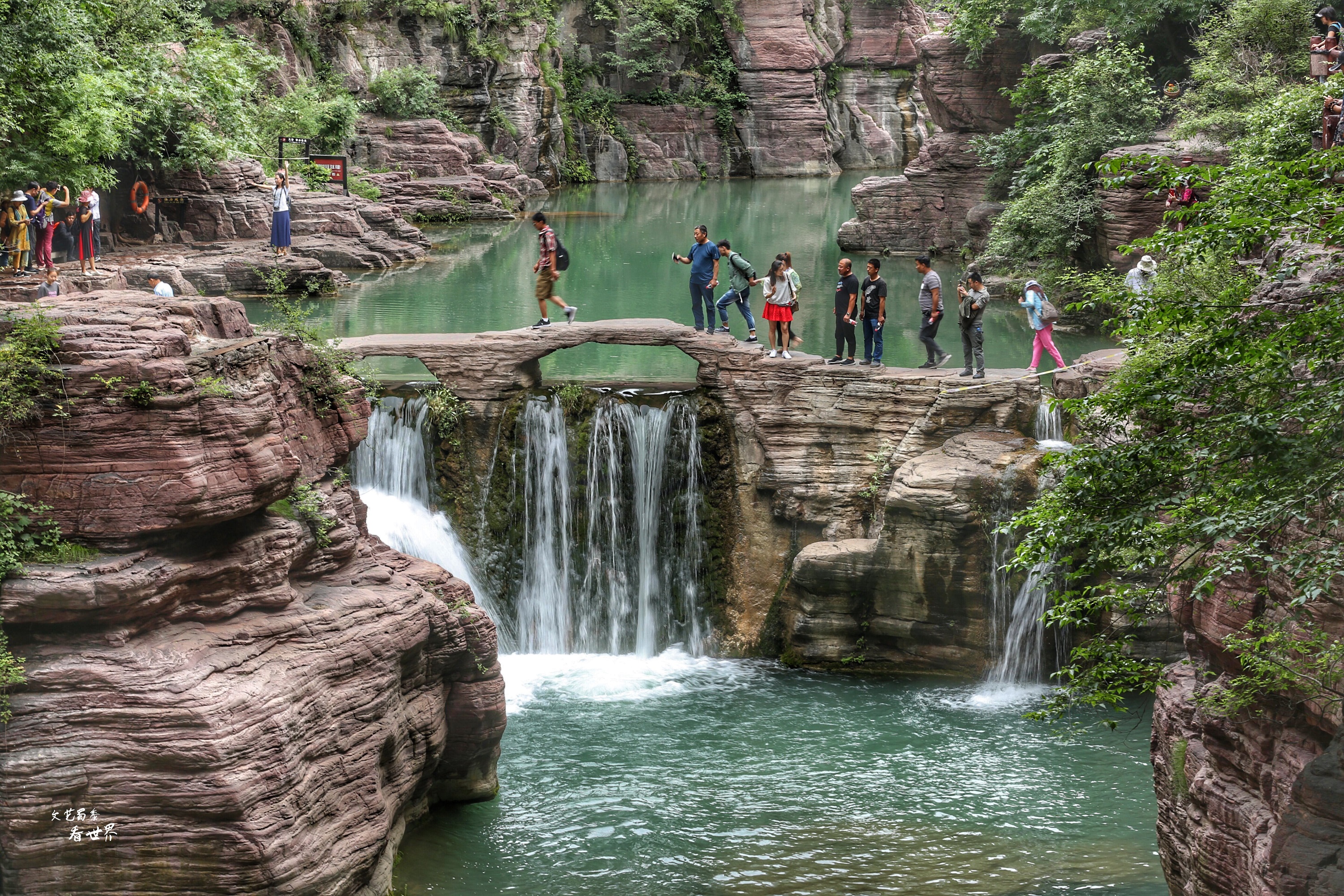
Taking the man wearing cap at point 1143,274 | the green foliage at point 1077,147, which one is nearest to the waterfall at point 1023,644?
the man wearing cap at point 1143,274

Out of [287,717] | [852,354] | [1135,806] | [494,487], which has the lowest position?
[1135,806]

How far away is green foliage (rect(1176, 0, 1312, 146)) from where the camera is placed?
23500mm

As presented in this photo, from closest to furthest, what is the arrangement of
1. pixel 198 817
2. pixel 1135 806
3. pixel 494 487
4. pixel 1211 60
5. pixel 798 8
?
1. pixel 198 817
2. pixel 1135 806
3. pixel 494 487
4. pixel 1211 60
5. pixel 798 8

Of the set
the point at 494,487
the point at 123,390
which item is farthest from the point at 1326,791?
the point at 494,487

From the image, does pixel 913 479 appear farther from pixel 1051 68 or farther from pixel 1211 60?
pixel 1051 68

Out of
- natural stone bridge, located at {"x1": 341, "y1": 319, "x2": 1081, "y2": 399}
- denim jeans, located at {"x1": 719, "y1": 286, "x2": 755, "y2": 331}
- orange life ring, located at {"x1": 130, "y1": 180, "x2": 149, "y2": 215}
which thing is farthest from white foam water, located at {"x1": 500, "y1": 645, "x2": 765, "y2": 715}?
Answer: orange life ring, located at {"x1": 130, "y1": 180, "x2": 149, "y2": 215}

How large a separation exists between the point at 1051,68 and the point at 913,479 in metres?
18.8

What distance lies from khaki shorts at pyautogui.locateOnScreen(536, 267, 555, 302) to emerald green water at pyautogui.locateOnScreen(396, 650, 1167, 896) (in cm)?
577

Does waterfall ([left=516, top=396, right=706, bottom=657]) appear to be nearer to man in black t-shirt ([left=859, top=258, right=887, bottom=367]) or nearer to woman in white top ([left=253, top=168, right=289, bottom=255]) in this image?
man in black t-shirt ([left=859, top=258, right=887, bottom=367])

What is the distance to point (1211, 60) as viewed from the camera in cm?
2556

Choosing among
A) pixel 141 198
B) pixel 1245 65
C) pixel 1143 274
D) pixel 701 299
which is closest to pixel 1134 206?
pixel 1245 65

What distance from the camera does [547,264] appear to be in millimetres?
18312

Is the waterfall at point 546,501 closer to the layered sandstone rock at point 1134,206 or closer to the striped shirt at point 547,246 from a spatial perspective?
the striped shirt at point 547,246

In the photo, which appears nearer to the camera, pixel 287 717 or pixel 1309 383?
pixel 1309 383
